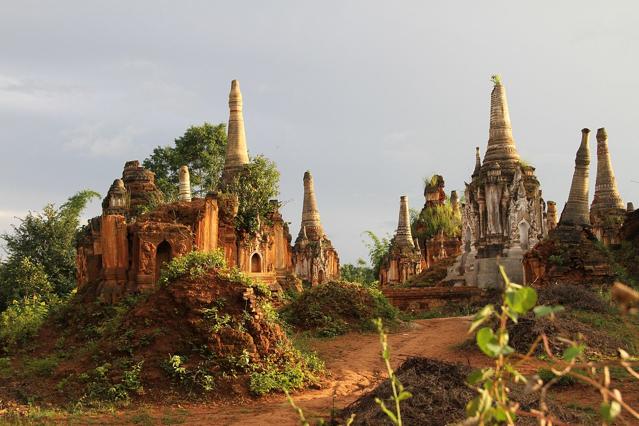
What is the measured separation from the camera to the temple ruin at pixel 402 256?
3447 cm

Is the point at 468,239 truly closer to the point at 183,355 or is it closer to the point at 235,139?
the point at 235,139

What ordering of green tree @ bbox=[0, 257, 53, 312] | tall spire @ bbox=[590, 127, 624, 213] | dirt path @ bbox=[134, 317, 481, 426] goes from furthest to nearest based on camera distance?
tall spire @ bbox=[590, 127, 624, 213] < green tree @ bbox=[0, 257, 53, 312] < dirt path @ bbox=[134, 317, 481, 426]

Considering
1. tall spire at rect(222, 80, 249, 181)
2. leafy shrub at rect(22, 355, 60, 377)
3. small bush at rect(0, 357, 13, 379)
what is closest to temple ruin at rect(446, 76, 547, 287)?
tall spire at rect(222, 80, 249, 181)

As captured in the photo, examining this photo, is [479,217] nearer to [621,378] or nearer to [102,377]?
[621,378]

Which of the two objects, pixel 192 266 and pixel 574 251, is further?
pixel 574 251

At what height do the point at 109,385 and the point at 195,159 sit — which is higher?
the point at 195,159

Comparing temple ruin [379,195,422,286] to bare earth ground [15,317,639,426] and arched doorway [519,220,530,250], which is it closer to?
arched doorway [519,220,530,250]

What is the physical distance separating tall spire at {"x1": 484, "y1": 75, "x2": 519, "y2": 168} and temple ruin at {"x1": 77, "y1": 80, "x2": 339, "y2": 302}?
8.84 meters

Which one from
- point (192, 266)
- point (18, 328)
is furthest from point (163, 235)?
point (18, 328)

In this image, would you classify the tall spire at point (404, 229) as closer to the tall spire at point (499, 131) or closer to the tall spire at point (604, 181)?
the tall spire at point (499, 131)

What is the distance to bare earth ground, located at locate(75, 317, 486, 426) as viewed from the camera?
925 cm

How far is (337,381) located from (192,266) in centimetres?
317

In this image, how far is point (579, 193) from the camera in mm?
22906

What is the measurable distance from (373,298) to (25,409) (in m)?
10.7
